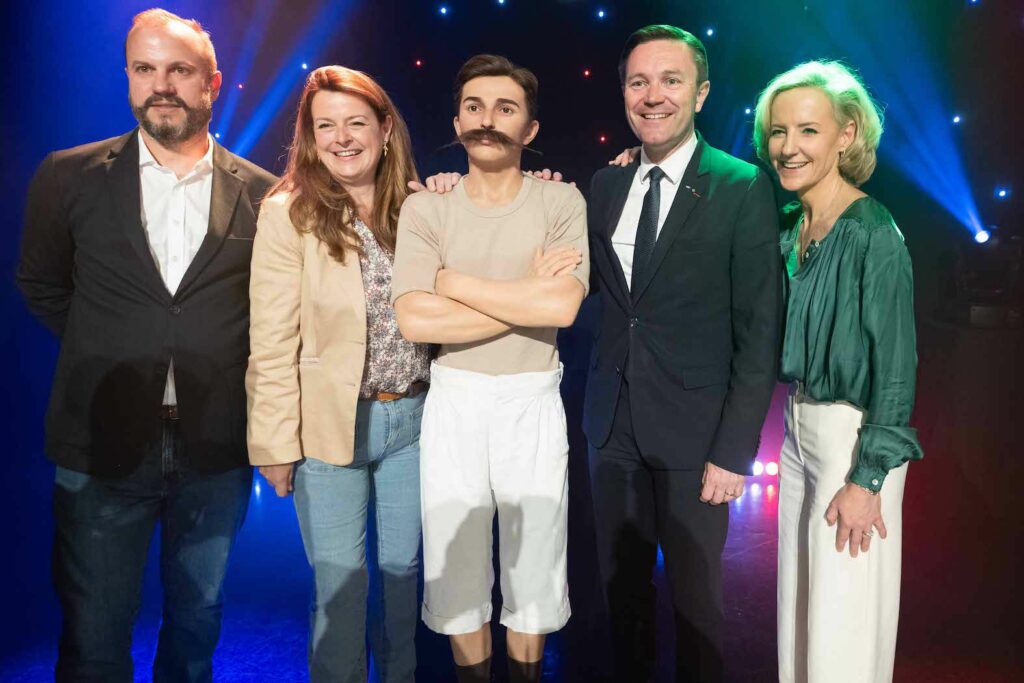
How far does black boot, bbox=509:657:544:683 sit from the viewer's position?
2.02 metres

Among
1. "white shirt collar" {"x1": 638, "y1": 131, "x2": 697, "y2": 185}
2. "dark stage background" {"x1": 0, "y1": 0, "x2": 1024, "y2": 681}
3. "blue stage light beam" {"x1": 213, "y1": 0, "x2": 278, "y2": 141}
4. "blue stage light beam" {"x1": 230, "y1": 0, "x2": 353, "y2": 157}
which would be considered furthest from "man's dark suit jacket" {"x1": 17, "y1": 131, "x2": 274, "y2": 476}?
"blue stage light beam" {"x1": 230, "y1": 0, "x2": 353, "y2": 157}

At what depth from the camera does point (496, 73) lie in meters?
1.88

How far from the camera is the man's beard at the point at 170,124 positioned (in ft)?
6.80

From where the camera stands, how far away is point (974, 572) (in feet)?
12.0

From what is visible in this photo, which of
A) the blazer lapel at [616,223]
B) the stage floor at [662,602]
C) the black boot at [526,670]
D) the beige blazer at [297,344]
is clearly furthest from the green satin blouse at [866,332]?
the stage floor at [662,602]

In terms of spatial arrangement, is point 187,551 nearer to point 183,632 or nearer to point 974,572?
point 183,632

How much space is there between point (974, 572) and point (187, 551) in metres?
3.83

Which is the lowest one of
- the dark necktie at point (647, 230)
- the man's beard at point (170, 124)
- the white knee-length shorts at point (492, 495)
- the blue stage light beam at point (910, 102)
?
the white knee-length shorts at point (492, 495)

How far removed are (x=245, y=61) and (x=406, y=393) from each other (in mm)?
3612

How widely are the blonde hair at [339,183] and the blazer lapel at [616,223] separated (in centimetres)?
64

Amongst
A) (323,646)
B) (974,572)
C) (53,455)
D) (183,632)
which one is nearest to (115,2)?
(53,455)

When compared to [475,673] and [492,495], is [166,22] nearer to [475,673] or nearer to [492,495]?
[492,495]

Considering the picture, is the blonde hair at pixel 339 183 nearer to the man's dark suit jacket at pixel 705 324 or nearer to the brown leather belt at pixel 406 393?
the brown leather belt at pixel 406 393

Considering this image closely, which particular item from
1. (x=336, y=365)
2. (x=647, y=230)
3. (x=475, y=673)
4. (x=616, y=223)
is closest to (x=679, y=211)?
(x=647, y=230)
